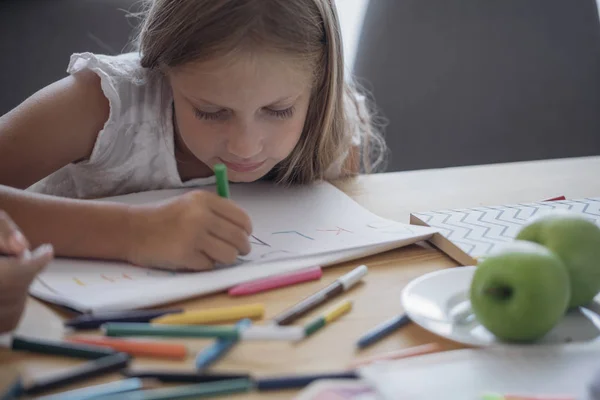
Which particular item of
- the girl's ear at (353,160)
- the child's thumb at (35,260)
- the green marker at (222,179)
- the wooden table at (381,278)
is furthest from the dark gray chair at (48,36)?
the child's thumb at (35,260)

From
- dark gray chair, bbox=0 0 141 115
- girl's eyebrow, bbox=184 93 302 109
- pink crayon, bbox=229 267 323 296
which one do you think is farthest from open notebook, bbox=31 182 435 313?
dark gray chair, bbox=0 0 141 115

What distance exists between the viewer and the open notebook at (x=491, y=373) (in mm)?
413

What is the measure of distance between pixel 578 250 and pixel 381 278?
17 centimetres

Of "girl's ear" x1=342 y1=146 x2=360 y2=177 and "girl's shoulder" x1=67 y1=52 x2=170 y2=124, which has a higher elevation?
"girl's shoulder" x1=67 y1=52 x2=170 y2=124

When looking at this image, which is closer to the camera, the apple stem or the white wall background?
the apple stem

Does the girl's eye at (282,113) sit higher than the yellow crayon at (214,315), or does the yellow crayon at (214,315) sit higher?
the girl's eye at (282,113)

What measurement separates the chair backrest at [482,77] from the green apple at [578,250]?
868 mm

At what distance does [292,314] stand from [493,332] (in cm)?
14

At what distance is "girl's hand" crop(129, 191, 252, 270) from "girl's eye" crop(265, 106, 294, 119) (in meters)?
0.17

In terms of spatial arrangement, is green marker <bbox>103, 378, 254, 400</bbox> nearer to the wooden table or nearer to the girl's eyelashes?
the wooden table

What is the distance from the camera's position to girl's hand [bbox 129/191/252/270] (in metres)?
0.62

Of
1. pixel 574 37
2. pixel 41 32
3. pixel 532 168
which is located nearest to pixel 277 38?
pixel 532 168

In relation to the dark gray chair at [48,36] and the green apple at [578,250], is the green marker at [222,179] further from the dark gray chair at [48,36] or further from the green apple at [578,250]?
the dark gray chair at [48,36]

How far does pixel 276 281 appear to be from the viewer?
1.93 ft
